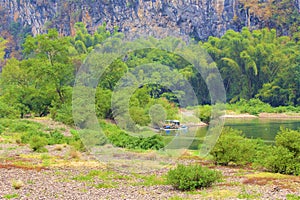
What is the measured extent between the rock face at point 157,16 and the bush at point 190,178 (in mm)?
101904

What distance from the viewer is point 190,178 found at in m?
20.5

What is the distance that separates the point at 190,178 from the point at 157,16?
112995mm

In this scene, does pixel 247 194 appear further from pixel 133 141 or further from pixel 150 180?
pixel 133 141

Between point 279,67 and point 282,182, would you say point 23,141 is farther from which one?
point 279,67

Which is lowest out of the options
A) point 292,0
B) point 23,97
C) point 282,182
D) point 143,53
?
point 282,182

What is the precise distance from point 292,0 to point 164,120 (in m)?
78.3

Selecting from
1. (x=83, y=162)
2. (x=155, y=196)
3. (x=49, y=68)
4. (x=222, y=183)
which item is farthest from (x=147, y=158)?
(x=49, y=68)

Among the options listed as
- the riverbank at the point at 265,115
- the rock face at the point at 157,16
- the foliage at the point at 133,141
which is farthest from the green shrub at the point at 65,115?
the rock face at the point at 157,16

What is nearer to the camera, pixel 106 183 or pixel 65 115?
pixel 106 183

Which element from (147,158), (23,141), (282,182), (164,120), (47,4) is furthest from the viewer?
(47,4)

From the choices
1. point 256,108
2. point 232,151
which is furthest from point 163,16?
point 232,151

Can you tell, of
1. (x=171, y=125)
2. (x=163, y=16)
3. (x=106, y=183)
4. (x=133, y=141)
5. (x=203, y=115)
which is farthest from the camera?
(x=163, y=16)

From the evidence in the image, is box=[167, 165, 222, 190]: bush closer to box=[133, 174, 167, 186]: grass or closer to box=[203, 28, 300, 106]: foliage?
box=[133, 174, 167, 186]: grass

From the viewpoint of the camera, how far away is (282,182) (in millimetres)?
21094
